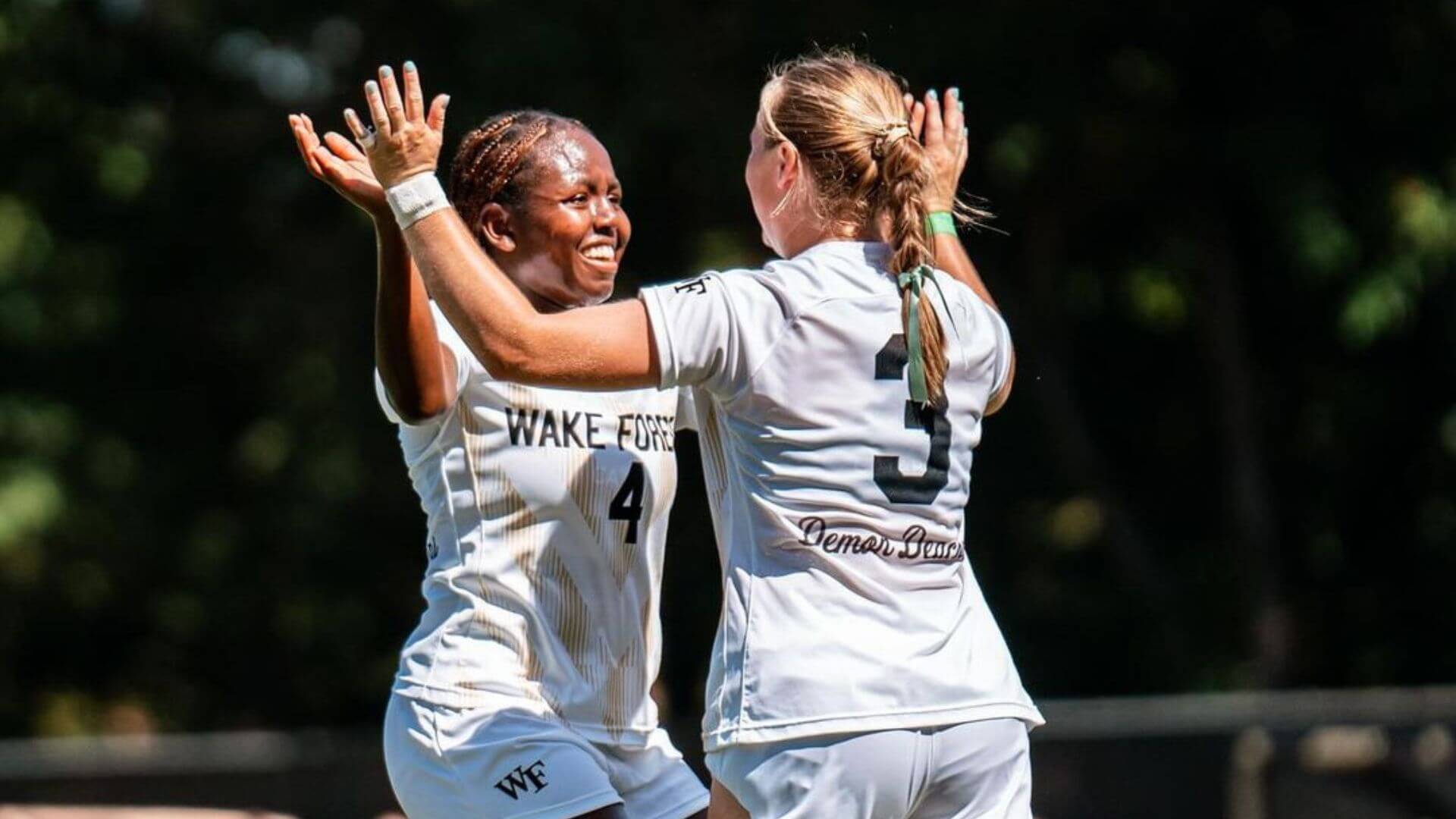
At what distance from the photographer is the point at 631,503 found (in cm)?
331

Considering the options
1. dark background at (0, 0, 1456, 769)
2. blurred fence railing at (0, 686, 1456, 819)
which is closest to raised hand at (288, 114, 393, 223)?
blurred fence railing at (0, 686, 1456, 819)

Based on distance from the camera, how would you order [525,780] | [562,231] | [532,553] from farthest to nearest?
[562,231], [532,553], [525,780]

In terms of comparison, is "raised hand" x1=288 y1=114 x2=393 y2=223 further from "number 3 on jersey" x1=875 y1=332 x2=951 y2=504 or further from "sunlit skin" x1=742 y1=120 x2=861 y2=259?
"number 3 on jersey" x1=875 y1=332 x2=951 y2=504

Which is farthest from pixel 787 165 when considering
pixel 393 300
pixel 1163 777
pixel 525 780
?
pixel 1163 777

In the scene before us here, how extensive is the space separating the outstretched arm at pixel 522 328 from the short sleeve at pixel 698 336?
0.8 inches

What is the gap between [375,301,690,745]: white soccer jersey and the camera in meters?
3.21

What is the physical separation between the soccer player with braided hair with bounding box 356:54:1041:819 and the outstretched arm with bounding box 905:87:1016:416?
1.08 feet

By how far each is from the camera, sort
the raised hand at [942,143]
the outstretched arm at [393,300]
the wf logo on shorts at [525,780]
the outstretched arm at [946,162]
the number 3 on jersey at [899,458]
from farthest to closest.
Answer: the raised hand at [942,143]
the outstretched arm at [946,162]
the wf logo on shorts at [525,780]
the outstretched arm at [393,300]
the number 3 on jersey at [899,458]

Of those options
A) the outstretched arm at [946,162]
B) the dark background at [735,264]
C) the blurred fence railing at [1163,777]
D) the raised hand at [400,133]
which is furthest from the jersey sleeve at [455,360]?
the dark background at [735,264]

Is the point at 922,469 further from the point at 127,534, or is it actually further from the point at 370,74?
the point at 127,534

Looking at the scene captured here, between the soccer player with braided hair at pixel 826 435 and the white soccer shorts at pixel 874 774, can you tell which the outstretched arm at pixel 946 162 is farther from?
the white soccer shorts at pixel 874 774

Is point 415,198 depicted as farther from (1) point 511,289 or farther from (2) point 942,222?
(2) point 942,222

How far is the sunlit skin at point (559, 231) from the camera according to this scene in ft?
11.1

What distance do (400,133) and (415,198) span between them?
10cm
